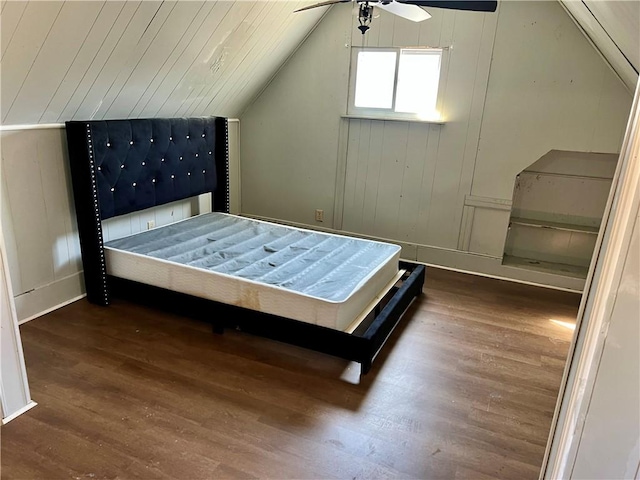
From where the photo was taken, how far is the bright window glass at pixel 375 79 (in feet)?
13.8

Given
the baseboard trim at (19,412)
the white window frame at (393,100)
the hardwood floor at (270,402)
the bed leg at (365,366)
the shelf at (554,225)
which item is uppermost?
the white window frame at (393,100)

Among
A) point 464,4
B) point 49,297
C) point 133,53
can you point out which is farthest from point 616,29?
point 49,297

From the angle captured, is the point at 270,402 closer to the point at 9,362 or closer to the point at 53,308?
the point at 9,362

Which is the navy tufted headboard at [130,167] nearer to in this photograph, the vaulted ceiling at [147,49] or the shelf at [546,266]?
the vaulted ceiling at [147,49]

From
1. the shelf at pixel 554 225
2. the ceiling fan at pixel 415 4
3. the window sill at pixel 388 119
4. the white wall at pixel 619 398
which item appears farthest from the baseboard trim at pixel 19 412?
the shelf at pixel 554 225

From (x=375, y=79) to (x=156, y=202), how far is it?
7.58 ft

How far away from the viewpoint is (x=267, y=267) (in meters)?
3.02

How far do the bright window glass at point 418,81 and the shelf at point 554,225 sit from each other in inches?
50.9

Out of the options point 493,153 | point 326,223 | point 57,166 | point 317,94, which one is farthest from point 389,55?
point 57,166

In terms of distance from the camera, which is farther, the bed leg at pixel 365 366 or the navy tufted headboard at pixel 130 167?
the navy tufted headboard at pixel 130 167

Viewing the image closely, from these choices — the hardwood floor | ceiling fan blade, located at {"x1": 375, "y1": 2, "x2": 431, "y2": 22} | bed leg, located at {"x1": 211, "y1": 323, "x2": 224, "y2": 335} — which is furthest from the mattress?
ceiling fan blade, located at {"x1": 375, "y1": 2, "x2": 431, "y2": 22}

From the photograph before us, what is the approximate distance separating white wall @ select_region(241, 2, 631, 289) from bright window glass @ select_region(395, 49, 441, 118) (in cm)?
11

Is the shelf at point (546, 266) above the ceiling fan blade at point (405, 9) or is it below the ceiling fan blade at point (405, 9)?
below

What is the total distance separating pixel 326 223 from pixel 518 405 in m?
2.81
